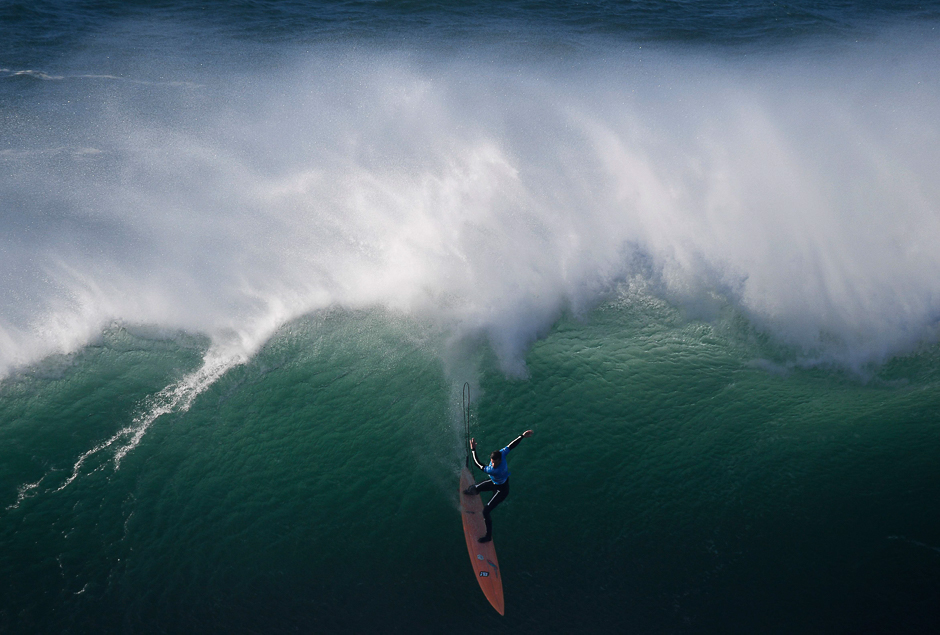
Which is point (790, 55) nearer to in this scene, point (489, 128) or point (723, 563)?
point (489, 128)

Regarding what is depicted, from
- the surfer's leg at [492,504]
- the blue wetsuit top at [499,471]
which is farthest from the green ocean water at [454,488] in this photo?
the blue wetsuit top at [499,471]

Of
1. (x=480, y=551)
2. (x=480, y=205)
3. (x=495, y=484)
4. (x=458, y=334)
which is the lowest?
(x=480, y=551)

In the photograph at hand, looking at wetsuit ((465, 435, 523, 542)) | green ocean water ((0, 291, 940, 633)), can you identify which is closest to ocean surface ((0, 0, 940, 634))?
green ocean water ((0, 291, 940, 633))

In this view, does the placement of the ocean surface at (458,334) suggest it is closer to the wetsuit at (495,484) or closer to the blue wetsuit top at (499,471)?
the wetsuit at (495,484)

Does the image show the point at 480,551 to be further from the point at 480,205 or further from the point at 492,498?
the point at 480,205

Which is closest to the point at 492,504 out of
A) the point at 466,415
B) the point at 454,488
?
the point at 454,488

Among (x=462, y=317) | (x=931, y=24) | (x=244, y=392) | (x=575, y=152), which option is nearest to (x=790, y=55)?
(x=931, y=24)
